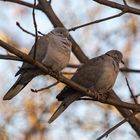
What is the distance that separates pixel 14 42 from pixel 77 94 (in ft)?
18.0

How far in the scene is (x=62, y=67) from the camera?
484 centimetres

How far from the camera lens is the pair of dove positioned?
15.5 feet

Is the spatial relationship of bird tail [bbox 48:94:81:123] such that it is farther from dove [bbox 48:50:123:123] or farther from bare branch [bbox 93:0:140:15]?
bare branch [bbox 93:0:140:15]

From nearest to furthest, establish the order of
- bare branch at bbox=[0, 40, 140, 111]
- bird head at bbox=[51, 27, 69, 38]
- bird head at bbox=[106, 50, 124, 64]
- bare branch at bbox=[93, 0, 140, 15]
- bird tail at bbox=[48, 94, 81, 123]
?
1. bare branch at bbox=[0, 40, 140, 111]
2. bare branch at bbox=[93, 0, 140, 15]
3. bird tail at bbox=[48, 94, 81, 123]
4. bird head at bbox=[51, 27, 69, 38]
5. bird head at bbox=[106, 50, 124, 64]

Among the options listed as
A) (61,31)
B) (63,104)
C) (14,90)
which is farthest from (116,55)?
(14,90)

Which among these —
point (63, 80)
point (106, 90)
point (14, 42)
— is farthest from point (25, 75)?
point (14, 42)

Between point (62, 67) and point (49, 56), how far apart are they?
0.53ft

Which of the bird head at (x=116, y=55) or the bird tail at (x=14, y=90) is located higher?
the bird tail at (x=14, y=90)

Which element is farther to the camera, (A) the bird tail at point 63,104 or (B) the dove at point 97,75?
(B) the dove at point 97,75

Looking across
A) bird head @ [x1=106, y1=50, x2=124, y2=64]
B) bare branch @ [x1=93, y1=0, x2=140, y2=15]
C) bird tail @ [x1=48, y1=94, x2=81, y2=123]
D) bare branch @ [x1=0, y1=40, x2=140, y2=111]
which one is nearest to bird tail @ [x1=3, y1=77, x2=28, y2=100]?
bird tail @ [x1=48, y1=94, x2=81, y2=123]

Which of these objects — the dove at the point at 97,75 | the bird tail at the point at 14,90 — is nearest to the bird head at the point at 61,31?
the dove at the point at 97,75

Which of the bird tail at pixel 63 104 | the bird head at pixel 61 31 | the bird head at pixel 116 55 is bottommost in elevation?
the bird head at pixel 116 55

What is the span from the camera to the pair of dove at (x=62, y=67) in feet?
15.5

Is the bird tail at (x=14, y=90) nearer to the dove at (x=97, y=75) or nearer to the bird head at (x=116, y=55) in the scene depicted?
the dove at (x=97, y=75)
